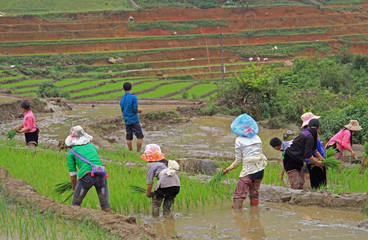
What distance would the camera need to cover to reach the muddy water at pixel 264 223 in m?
5.39

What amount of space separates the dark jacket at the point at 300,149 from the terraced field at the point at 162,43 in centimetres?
2067

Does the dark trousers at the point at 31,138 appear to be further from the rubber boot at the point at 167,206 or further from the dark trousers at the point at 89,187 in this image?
the rubber boot at the point at 167,206

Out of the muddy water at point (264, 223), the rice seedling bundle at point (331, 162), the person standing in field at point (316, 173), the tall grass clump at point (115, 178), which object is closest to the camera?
the muddy water at point (264, 223)

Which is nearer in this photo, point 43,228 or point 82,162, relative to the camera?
point 43,228

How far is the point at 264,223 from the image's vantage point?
5.87m

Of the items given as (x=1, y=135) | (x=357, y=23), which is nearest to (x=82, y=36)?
(x=357, y=23)

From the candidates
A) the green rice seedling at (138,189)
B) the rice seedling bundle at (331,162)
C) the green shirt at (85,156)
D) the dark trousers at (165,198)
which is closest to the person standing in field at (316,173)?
the rice seedling bundle at (331,162)

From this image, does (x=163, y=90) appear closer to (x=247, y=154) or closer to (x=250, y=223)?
(x=247, y=154)

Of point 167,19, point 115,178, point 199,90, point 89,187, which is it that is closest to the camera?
point 89,187

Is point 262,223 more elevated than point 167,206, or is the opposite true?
point 167,206

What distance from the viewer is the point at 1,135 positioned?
46.5 feet

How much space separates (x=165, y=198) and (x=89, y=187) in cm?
95

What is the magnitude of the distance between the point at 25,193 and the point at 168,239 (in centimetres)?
262

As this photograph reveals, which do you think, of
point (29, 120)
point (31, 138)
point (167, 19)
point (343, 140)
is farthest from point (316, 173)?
point (167, 19)
